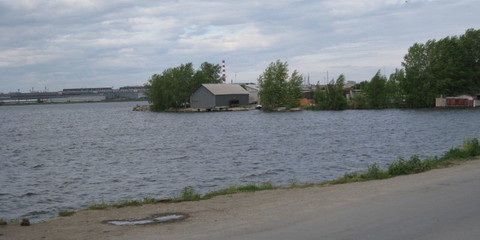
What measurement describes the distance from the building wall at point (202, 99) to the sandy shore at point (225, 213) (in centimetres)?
10259

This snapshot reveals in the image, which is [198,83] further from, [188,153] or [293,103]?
[188,153]

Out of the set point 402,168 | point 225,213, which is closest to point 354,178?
point 402,168

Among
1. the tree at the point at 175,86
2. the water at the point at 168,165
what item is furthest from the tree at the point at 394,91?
the water at the point at 168,165

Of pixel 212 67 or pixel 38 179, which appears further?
pixel 212 67

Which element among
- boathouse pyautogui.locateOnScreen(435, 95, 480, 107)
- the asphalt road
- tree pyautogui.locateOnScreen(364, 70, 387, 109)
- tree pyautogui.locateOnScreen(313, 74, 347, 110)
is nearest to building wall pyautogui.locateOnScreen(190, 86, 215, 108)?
tree pyautogui.locateOnScreen(313, 74, 347, 110)

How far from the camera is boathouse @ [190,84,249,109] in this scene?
117438 millimetres

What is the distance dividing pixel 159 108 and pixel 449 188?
122m

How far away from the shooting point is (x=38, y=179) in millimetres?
25344

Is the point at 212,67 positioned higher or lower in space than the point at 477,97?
higher

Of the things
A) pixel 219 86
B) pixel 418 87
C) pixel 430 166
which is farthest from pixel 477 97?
pixel 430 166

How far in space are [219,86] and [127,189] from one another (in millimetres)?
102280

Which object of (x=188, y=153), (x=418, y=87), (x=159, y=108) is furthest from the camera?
(x=159, y=108)

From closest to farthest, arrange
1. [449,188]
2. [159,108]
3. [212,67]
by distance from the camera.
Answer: [449,188]
[159,108]
[212,67]

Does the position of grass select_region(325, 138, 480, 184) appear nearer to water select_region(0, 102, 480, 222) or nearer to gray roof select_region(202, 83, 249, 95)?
water select_region(0, 102, 480, 222)
